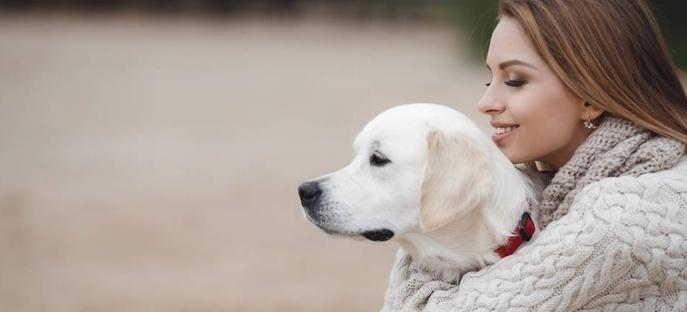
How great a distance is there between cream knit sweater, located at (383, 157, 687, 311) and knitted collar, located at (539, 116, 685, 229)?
7 cm

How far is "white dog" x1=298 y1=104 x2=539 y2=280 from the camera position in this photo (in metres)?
3.57

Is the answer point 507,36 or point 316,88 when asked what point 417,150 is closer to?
point 507,36

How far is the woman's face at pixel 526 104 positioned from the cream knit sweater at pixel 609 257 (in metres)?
0.43

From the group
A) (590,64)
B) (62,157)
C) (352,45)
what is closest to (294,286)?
(590,64)

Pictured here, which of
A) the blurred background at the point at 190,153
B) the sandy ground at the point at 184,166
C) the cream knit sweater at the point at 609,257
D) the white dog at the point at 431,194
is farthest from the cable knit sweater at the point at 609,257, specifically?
the sandy ground at the point at 184,166

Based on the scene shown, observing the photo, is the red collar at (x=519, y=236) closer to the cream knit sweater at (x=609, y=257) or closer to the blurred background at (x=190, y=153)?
the cream knit sweater at (x=609, y=257)

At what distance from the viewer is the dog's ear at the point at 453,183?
356 cm

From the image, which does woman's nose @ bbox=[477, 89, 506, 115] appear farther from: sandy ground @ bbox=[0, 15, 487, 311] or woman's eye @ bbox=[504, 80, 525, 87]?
sandy ground @ bbox=[0, 15, 487, 311]

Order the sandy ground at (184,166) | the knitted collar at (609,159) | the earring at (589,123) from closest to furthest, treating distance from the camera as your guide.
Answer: the knitted collar at (609,159)
the earring at (589,123)
the sandy ground at (184,166)

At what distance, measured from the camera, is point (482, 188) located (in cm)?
355

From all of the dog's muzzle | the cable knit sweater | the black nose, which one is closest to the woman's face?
the cable knit sweater

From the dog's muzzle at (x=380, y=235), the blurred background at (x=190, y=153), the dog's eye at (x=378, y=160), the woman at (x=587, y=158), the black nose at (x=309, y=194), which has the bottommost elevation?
the blurred background at (x=190, y=153)

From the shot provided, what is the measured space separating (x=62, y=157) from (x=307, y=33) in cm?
2034

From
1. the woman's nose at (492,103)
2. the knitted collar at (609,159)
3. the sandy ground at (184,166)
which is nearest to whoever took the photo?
the knitted collar at (609,159)
